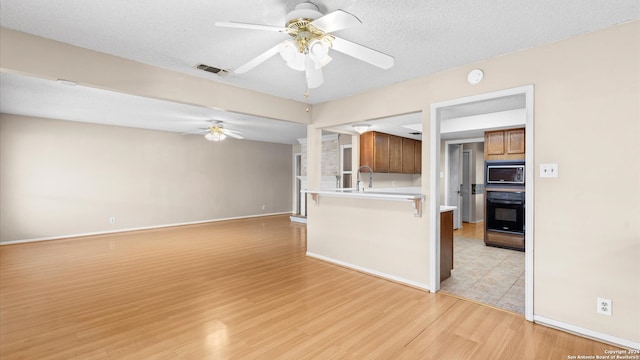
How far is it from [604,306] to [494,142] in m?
3.48

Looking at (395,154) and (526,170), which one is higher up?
(395,154)

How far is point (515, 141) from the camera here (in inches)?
193

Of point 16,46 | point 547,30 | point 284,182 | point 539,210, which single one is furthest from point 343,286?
point 284,182

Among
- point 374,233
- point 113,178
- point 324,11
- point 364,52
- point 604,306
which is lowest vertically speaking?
point 604,306

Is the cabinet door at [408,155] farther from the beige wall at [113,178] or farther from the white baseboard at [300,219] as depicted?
the beige wall at [113,178]

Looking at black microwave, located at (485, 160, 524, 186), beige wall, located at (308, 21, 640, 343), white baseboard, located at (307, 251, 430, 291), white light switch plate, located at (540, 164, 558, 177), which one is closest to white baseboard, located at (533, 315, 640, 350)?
beige wall, located at (308, 21, 640, 343)

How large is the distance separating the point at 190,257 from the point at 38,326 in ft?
7.01

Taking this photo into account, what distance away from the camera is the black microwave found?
485 cm

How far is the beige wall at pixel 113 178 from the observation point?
5520mm

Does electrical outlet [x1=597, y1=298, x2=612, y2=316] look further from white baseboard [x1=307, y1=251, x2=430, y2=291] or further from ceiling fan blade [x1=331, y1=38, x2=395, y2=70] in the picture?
ceiling fan blade [x1=331, y1=38, x2=395, y2=70]

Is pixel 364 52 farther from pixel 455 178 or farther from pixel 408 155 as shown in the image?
pixel 455 178

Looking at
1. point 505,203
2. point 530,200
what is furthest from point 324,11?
point 505,203

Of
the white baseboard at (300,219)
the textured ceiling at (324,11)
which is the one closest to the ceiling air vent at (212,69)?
the textured ceiling at (324,11)

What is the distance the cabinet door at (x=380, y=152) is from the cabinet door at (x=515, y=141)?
216 cm
